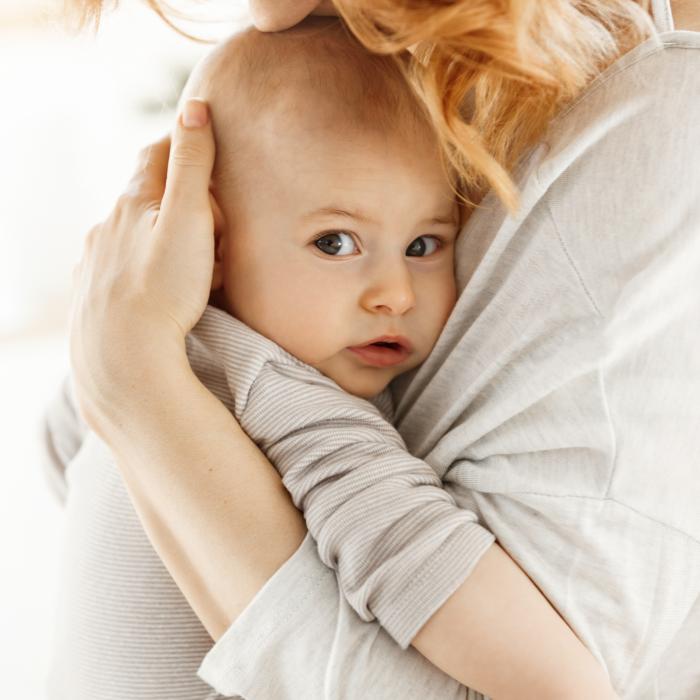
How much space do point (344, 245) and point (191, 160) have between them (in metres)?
0.18

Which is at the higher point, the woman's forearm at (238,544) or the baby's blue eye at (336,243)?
the baby's blue eye at (336,243)

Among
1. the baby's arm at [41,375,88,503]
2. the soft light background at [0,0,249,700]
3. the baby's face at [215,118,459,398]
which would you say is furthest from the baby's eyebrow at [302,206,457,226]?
the soft light background at [0,0,249,700]

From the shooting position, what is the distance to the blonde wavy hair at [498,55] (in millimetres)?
751

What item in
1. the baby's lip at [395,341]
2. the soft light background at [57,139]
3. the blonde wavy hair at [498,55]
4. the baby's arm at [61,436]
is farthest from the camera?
the soft light background at [57,139]

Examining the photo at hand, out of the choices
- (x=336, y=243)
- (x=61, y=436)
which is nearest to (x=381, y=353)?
(x=336, y=243)

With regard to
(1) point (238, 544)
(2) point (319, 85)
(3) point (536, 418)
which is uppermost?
(2) point (319, 85)

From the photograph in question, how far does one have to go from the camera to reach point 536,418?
83cm

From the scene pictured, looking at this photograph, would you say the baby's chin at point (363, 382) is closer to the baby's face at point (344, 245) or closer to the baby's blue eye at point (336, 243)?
the baby's face at point (344, 245)

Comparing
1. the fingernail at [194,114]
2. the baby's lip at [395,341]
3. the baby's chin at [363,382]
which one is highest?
the fingernail at [194,114]

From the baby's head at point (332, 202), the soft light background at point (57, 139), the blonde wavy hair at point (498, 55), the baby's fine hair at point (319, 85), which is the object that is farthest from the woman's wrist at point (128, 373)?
the soft light background at point (57, 139)

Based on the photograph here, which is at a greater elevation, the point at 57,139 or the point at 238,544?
the point at 238,544

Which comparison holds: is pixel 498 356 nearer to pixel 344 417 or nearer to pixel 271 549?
pixel 344 417

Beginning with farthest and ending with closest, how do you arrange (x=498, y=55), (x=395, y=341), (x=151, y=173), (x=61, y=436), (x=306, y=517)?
1. (x=61, y=436)
2. (x=151, y=173)
3. (x=395, y=341)
4. (x=306, y=517)
5. (x=498, y=55)

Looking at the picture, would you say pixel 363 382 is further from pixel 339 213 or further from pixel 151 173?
pixel 151 173
